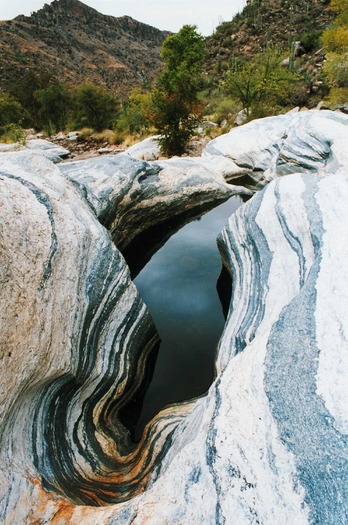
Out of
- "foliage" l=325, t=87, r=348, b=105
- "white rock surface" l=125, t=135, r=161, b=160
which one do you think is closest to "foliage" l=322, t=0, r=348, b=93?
"foliage" l=325, t=87, r=348, b=105

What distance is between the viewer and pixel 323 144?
783cm

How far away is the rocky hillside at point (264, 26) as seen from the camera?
34.3 metres

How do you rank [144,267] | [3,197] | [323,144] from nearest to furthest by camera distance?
[3,197]
[144,267]
[323,144]

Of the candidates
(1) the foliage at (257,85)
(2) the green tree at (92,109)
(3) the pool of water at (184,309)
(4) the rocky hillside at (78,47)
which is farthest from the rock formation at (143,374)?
(4) the rocky hillside at (78,47)

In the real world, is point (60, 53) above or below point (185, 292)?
above

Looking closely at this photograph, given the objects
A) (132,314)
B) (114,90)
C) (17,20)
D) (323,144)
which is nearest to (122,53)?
(17,20)

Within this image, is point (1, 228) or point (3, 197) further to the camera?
point (3, 197)

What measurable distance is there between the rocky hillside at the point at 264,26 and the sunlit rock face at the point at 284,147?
2901 cm

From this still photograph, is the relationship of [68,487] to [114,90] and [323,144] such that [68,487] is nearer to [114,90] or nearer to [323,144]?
[323,144]

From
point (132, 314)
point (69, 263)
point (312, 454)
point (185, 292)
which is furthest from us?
point (185, 292)

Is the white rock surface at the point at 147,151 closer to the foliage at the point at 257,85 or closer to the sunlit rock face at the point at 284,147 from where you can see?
the sunlit rock face at the point at 284,147

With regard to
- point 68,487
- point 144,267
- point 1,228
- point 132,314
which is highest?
point 1,228

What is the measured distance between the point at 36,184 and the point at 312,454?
133 inches

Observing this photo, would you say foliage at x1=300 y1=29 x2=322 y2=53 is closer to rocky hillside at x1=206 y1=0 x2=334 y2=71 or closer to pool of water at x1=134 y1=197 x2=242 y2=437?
rocky hillside at x1=206 y1=0 x2=334 y2=71
